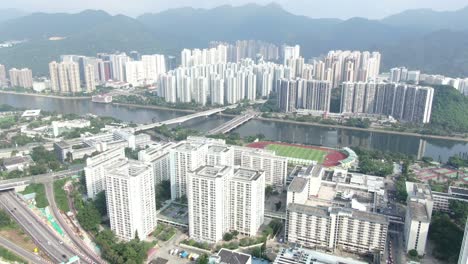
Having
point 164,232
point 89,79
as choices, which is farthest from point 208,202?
point 89,79

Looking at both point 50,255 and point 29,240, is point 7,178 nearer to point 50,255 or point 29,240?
point 29,240

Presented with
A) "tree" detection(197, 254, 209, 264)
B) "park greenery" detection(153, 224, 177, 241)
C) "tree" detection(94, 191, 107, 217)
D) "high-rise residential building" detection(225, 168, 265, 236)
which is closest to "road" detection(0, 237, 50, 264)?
"tree" detection(94, 191, 107, 217)

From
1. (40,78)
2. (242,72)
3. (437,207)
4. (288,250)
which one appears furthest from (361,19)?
(288,250)

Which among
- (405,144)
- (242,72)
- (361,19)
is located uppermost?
(361,19)

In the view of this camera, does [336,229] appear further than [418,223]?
Yes

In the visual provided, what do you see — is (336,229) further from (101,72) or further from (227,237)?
(101,72)

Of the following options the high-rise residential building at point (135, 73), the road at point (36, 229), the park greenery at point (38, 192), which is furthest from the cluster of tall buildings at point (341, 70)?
the road at point (36, 229)
